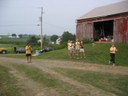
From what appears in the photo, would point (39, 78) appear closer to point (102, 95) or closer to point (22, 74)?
point (22, 74)

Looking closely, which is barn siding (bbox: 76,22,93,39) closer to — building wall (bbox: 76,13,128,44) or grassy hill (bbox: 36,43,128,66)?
building wall (bbox: 76,13,128,44)

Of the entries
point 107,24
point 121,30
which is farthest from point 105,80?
point 107,24

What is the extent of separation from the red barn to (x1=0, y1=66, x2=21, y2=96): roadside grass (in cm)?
2382

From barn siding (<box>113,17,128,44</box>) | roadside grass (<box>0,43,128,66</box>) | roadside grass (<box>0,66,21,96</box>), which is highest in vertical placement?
barn siding (<box>113,17,128,44</box>)

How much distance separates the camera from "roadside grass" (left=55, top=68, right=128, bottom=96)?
15692 mm

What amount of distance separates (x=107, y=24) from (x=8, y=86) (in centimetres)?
3362

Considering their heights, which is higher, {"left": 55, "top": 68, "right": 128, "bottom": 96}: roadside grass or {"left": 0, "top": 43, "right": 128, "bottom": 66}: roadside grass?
{"left": 0, "top": 43, "right": 128, "bottom": 66}: roadside grass

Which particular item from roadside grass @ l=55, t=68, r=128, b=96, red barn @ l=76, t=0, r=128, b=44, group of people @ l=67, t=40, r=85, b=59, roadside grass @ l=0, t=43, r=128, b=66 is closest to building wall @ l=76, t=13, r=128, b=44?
red barn @ l=76, t=0, r=128, b=44

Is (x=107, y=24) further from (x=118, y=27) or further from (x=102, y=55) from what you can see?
(x=102, y=55)

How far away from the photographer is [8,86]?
16.3 meters

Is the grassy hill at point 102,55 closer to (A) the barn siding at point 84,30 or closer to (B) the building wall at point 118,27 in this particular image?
(B) the building wall at point 118,27

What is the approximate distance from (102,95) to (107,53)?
67.8ft

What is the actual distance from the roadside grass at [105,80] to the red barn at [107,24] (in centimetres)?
2166

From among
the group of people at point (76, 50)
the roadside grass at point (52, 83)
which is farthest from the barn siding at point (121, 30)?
the roadside grass at point (52, 83)
